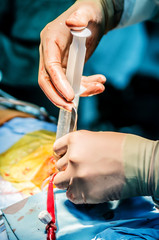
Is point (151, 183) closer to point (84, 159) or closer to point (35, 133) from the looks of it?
point (84, 159)

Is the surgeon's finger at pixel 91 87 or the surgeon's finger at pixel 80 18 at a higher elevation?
the surgeon's finger at pixel 80 18

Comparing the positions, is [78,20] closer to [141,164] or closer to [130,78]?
[141,164]

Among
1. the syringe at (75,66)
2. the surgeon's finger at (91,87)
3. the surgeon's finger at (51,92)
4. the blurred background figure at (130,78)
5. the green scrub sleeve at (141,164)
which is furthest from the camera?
the blurred background figure at (130,78)

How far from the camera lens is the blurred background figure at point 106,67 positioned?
6.83 feet

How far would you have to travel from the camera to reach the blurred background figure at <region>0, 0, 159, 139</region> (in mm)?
2082

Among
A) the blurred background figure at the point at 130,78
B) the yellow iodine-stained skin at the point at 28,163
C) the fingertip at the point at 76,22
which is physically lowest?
the yellow iodine-stained skin at the point at 28,163

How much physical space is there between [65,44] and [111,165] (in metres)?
0.73

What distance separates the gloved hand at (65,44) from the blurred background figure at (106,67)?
20.6 inches

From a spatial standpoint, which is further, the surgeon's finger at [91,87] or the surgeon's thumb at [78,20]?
the surgeon's finger at [91,87]

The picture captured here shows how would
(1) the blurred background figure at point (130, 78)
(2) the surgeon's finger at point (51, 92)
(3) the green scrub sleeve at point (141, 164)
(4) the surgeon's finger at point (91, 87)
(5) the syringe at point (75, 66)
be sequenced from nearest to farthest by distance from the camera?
(3) the green scrub sleeve at point (141, 164) → (5) the syringe at point (75, 66) → (2) the surgeon's finger at point (51, 92) → (4) the surgeon's finger at point (91, 87) → (1) the blurred background figure at point (130, 78)

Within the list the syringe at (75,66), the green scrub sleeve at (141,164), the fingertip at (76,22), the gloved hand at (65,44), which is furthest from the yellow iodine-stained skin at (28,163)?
the fingertip at (76,22)

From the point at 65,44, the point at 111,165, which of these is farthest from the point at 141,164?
the point at 65,44

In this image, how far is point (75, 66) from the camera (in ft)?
3.86

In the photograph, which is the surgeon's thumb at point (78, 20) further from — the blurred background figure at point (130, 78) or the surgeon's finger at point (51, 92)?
the blurred background figure at point (130, 78)
